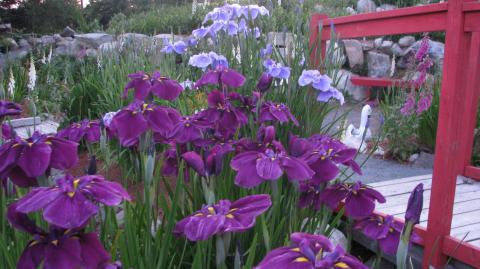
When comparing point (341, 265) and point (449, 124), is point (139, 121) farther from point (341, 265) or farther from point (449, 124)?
point (449, 124)

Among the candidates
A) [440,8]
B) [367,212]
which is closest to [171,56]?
[440,8]

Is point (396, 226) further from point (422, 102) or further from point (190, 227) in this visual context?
point (422, 102)

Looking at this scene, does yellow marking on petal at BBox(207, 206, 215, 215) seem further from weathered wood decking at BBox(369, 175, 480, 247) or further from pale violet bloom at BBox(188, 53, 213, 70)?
weathered wood decking at BBox(369, 175, 480, 247)

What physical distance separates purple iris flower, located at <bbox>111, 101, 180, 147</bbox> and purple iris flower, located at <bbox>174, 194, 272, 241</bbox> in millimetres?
315

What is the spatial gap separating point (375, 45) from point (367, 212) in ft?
29.7

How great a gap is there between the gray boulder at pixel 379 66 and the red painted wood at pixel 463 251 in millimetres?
7625

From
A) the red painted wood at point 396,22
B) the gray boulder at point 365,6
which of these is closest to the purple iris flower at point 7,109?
the red painted wood at point 396,22

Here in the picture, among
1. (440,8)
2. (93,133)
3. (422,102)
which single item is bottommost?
(422,102)

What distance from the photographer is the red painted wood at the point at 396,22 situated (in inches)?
81.5

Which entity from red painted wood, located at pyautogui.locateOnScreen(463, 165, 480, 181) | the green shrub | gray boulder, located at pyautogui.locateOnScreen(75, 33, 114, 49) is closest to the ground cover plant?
red painted wood, located at pyautogui.locateOnScreen(463, 165, 480, 181)

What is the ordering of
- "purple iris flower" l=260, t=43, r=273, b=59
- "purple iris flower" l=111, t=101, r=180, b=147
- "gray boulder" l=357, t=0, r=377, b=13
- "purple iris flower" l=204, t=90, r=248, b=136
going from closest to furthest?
"purple iris flower" l=111, t=101, r=180, b=147 < "purple iris flower" l=204, t=90, r=248, b=136 < "purple iris flower" l=260, t=43, r=273, b=59 < "gray boulder" l=357, t=0, r=377, b=13

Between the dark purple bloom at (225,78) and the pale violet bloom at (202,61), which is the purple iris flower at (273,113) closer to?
the dark purple bloom at (225,78)

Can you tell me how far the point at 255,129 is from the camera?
78.6 inches

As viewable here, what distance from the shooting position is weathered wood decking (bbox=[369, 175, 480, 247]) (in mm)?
2338
